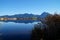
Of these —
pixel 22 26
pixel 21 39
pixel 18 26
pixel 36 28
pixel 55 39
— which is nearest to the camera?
pixel 55 39

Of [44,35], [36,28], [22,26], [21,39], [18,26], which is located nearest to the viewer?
[44,35]

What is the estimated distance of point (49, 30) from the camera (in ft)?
15.8

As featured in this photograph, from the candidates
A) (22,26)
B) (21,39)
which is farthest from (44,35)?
(22,26)

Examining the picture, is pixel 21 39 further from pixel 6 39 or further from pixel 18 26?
pixel 18 26

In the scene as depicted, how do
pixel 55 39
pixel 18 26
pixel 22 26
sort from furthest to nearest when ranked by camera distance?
pixel 18 26 → pixel 22 26 → pixel 55 39

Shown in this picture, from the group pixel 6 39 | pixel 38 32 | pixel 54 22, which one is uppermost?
pixel 54 22

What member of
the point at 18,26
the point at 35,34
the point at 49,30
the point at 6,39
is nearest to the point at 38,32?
the point at 35,34

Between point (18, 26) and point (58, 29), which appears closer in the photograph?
point (58, 29)

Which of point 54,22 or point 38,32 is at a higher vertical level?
point 54,22

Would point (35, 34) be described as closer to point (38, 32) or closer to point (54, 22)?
point (38, 32)

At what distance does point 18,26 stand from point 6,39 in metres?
3.42

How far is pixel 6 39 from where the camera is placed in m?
7.41

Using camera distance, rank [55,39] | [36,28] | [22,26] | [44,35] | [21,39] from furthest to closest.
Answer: [22,26] → [21,39] → [36,28] → [44,35] → [55,39]

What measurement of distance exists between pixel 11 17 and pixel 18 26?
3.24 metres
